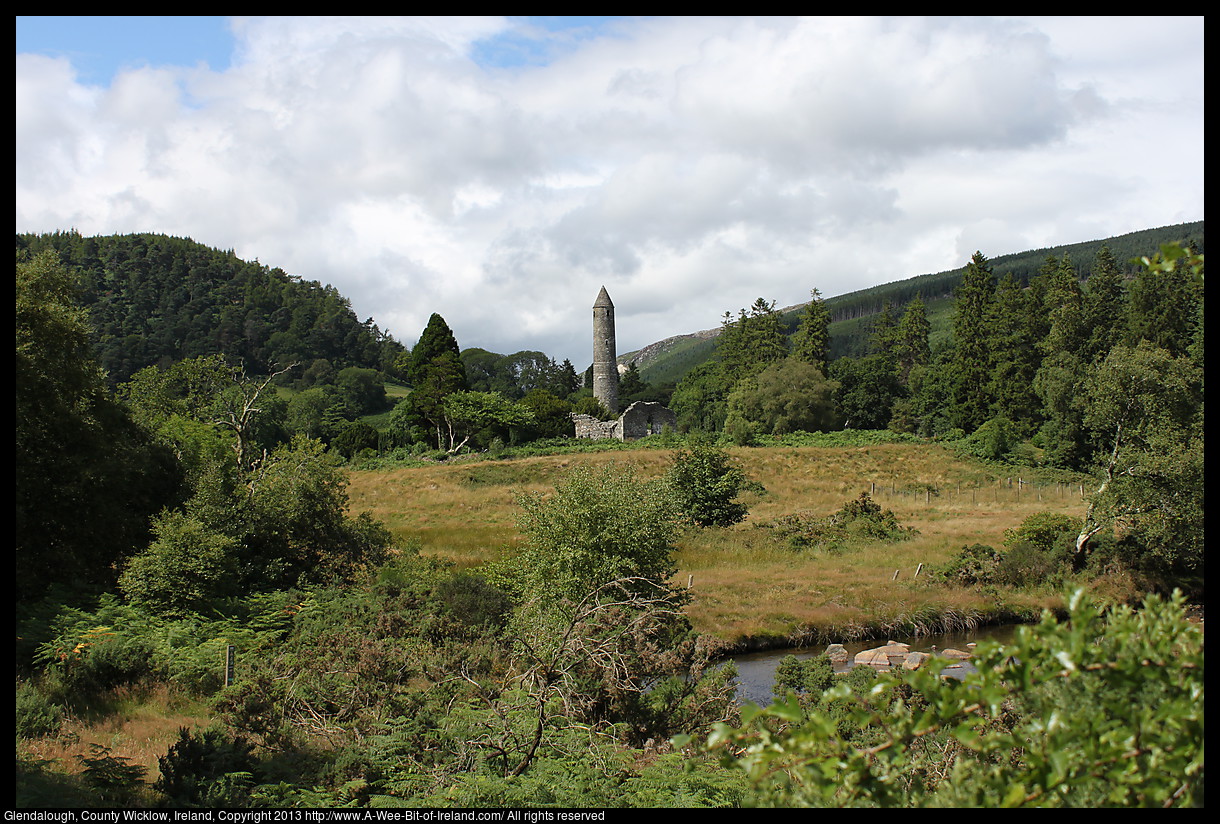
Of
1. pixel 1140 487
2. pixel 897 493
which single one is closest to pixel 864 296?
pixel 897 493

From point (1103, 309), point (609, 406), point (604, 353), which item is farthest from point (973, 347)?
point (604, 353)

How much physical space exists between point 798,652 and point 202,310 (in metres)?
114

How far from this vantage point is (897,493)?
142 ft

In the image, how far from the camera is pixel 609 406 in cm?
7588

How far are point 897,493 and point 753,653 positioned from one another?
1029 inches

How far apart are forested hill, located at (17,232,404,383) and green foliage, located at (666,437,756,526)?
77915mm

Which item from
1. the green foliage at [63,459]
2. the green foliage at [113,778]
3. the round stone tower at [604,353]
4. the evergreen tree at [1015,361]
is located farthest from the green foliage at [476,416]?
the green foliage at [113,778]

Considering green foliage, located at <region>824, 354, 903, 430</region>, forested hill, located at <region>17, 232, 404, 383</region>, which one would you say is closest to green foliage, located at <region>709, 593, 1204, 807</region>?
green foliage, located at <region>824, 354, 903, 430</region>

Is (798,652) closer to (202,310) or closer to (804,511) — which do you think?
(804,511)

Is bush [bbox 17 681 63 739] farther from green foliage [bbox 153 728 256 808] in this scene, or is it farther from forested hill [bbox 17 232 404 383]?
forested hill [bbox 17 232 404 383]

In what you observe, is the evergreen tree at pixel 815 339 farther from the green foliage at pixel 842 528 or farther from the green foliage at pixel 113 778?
the green foliage at pixel 113 778

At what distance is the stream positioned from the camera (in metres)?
16.8

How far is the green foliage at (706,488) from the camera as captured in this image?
32625 millimetres
